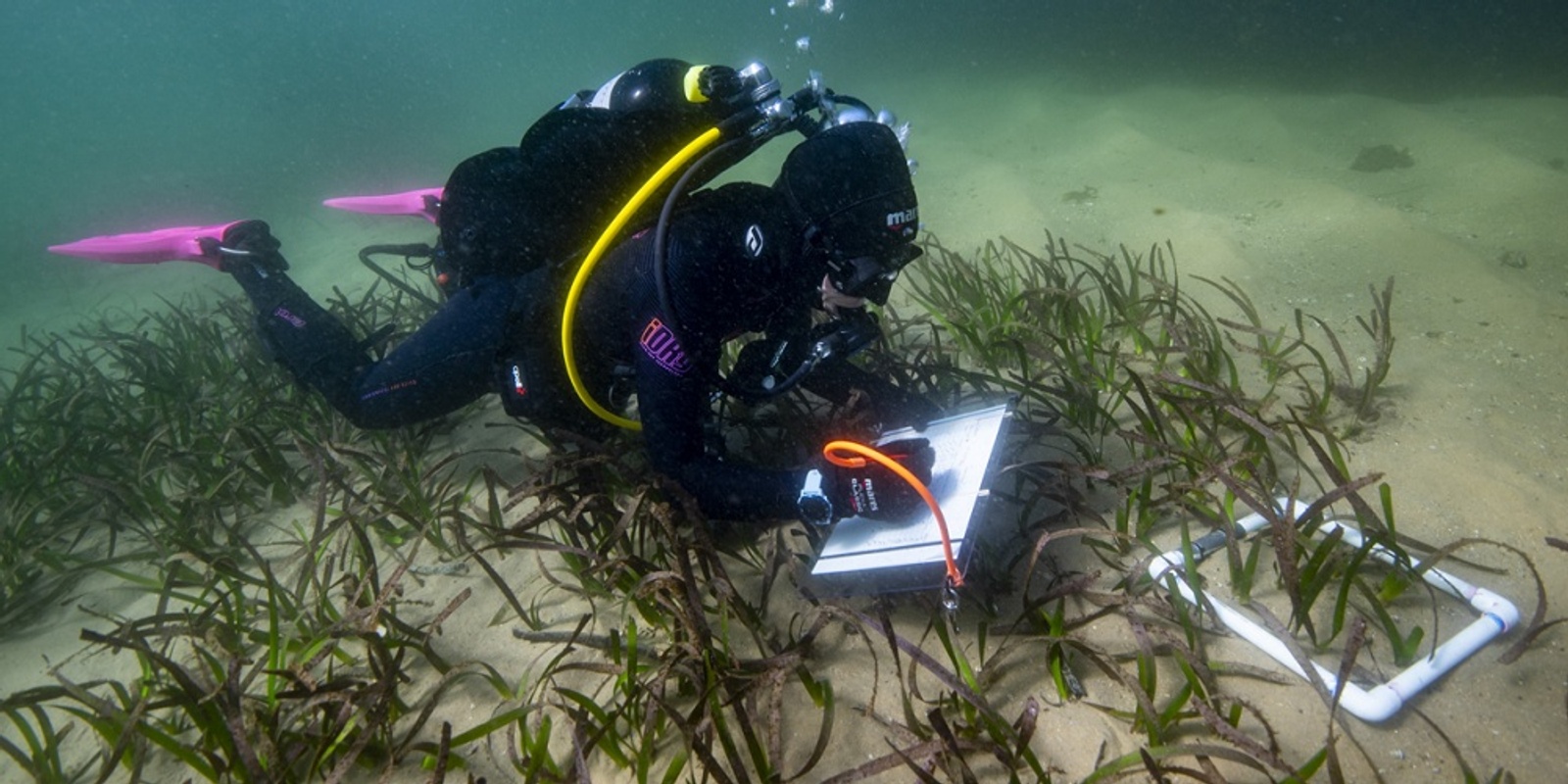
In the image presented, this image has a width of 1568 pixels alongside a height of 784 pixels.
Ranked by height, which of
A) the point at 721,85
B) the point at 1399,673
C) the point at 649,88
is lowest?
the point at 1399,673

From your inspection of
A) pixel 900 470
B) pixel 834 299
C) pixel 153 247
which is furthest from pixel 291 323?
pixel 900 470

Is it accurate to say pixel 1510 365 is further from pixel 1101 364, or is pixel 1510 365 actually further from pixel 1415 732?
pixel 1415 732

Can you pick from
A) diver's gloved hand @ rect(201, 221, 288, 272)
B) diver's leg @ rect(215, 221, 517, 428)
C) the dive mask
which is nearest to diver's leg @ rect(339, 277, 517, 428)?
diver's leg @ rect(215, 221, 517, 428)

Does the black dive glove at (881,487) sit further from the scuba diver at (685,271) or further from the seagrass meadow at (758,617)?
the seagrass meadow at (758,617)

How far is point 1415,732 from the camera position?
1901 mm

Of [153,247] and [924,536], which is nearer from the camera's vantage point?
[924,536]

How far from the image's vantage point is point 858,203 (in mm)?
2557

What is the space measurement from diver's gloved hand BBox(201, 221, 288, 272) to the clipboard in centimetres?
499

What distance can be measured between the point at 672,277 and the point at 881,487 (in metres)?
1.11

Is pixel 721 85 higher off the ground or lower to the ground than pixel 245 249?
lower

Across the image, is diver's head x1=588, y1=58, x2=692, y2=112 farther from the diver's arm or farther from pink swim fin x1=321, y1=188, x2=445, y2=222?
pink swim fin x1=321, y1=188, x2=445, y2=222

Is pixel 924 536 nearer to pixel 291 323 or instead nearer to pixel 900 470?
pixel 900 470

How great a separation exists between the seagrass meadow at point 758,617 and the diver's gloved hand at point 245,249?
162 cm

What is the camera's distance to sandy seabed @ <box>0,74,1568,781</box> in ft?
6.63
